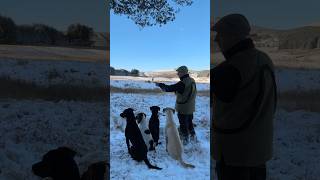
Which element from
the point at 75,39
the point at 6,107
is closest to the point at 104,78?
the point at 75,39

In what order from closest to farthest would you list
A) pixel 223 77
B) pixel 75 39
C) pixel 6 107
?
pixel 223 77, pixel 6 107, pixel 75 39

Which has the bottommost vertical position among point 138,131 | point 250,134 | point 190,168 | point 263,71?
point 190,168

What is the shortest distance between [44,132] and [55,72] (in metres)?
0.49

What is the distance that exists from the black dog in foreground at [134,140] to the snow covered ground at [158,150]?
0.04 metres

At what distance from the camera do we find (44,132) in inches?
125

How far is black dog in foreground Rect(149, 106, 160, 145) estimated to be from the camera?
11.6ft

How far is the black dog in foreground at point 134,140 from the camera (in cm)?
347

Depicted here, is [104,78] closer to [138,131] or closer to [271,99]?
[138,131]

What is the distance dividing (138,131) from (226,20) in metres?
1.91

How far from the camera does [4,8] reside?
331 centimetres

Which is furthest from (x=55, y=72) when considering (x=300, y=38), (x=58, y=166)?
(x=300, y=38)

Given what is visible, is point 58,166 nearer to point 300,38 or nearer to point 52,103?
point 52,103

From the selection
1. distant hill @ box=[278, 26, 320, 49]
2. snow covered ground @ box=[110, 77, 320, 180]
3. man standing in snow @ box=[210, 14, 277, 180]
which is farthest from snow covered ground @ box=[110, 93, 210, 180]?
man standing in snow @ box=[210, 14, 277, 180]

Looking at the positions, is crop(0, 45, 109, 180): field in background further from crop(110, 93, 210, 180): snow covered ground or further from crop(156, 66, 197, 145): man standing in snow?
crop(156, 66, 197, 145): man standing in snow
